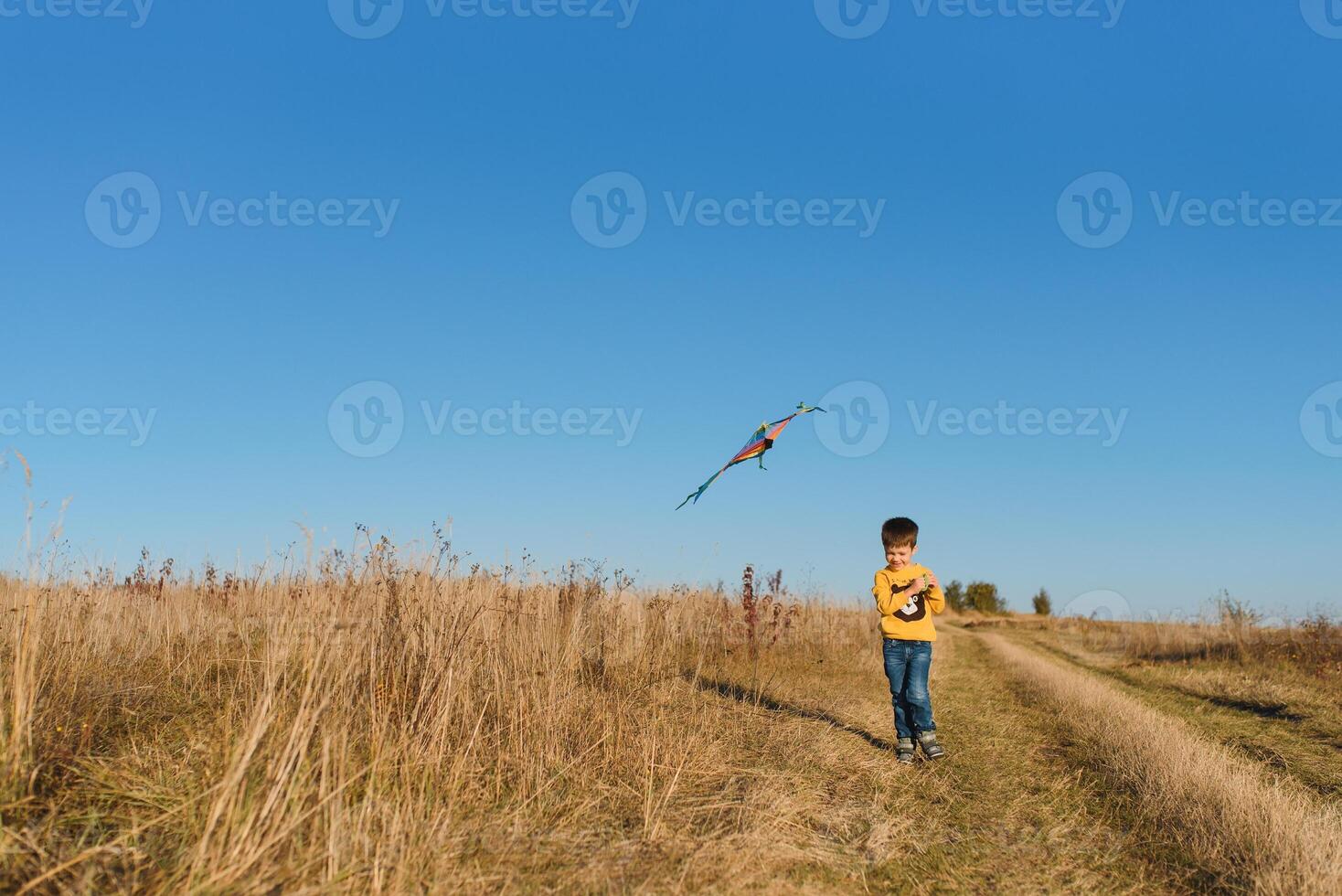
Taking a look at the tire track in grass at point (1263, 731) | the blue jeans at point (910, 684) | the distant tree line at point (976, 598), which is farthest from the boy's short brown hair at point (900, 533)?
the distant tree line at point (976, 598)

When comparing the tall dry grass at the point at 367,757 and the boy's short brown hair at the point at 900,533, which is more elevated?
the boy's short brown hair at the point at 900,533

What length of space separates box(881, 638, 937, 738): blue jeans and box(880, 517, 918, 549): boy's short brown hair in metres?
0.76

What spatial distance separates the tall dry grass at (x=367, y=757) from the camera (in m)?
3.03

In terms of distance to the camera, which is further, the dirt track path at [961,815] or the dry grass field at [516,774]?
the dirt track path at [961,815]

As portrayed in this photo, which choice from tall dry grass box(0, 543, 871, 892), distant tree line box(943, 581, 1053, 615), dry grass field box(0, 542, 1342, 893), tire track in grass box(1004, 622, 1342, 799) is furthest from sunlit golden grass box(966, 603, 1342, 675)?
distant tree line box(943, 581, 1053, 615)

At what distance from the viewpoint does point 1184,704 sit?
10836 millimetres

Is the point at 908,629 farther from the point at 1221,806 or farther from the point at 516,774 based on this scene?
the point at 516,774

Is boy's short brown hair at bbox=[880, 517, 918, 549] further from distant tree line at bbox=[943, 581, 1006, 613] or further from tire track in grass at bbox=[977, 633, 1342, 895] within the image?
distant tree line at bbox=[943, 581, 1006, 613]

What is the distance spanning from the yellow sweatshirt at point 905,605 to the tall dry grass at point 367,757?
1505 millimetres

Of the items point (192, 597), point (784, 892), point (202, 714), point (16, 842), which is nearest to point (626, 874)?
point (784, 892)

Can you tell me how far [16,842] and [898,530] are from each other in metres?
5.61

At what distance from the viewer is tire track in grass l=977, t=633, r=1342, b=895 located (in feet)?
11.9

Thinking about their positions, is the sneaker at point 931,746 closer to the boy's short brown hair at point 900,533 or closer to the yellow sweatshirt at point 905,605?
the yellow sweatshirt at point 905,605

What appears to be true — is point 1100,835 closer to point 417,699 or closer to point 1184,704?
point 417,699
